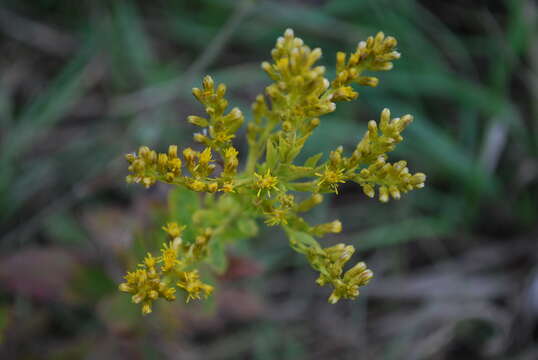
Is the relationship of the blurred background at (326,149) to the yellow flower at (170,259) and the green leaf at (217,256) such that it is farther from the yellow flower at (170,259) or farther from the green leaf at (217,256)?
the yellow flower at (170,259)

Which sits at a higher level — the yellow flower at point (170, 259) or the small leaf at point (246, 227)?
the yellow flower at point (170, 259)

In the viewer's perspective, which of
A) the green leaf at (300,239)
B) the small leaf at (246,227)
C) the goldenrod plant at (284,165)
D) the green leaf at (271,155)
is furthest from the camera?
the small leaf at (246,227)

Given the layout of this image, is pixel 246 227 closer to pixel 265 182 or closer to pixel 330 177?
pixel 265 182

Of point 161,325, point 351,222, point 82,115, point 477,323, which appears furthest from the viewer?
point 82,115

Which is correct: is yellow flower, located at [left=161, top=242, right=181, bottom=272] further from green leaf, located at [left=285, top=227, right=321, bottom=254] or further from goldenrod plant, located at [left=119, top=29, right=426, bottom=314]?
green leaf, located at [left=285, top=227, right=321, bottom=254]

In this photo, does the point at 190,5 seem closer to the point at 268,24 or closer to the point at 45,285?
the point at 268,24

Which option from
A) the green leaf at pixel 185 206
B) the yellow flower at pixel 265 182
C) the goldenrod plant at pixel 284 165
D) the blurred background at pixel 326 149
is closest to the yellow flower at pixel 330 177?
the goldenrod plant at pixel 284 165

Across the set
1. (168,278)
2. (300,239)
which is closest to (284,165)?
(300,239)

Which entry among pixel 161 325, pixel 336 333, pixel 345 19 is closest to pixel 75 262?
pixel 161 325

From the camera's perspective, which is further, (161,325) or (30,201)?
(30,201)
